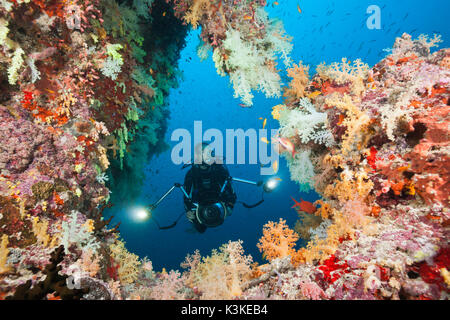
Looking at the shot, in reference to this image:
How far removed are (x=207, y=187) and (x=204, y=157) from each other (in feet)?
3.14

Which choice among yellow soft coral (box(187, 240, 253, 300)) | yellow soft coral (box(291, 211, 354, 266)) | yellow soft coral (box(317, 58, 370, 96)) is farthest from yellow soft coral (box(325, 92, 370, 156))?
yellow soft coral (box(187, 240, 253, 300))

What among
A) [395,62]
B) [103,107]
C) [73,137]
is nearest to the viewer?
[73,137]

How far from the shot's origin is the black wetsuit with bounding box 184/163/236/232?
20.1 ft

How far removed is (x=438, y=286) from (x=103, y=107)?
4.33 meters

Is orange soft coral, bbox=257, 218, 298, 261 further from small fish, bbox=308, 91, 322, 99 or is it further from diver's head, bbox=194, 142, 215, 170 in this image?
diver's head, bbox=194, 142, 215, 170

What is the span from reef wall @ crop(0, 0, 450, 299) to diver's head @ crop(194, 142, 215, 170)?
3.06 metres

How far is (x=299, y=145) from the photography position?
4.12m

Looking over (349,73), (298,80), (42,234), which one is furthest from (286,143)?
(42,234)

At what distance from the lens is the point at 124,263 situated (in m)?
2.88

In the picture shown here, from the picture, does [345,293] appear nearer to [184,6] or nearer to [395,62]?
[395,62]

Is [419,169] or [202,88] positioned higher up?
[202,88]

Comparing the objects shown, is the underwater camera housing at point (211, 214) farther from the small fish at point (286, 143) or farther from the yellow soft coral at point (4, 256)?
the yellow soft coral at point (4, 256)
